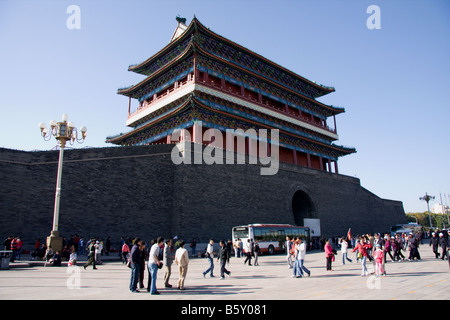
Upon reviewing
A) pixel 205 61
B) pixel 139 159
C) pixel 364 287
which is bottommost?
pixel 364 287

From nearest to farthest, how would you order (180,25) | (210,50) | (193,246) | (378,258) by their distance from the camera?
(378,258)
(193,246)
(210,50)
(180,25)

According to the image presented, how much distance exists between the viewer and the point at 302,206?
1167 inches

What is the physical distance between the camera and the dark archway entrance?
28922 millimetres

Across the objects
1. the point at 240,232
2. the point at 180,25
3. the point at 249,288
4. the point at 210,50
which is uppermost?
the point at 180,25

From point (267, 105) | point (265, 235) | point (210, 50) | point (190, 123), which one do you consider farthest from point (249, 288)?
point (267, 105)

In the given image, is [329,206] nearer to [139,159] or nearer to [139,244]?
[139,159]

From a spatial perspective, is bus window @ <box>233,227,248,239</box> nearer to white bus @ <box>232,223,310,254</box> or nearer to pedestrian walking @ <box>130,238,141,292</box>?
white bus @ <box>232,223,310,254</box>

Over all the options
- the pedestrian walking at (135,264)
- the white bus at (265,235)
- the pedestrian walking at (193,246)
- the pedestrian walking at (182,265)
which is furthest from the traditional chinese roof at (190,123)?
the pedestrian walking at (135,264)

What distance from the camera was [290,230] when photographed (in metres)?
22.0

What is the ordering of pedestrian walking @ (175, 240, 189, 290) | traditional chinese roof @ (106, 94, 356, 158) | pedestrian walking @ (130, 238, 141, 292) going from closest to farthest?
pedestrian walking @ (130, 238, 141, 292), pedestrian walking @ (175, 240, 189, 290), traditional chinese roof @ (106, 94, 356, 158)

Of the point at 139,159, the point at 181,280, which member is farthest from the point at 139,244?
the point at 139,159

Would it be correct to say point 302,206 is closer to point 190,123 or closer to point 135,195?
point 190,123

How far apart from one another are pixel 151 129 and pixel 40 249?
15892 mm

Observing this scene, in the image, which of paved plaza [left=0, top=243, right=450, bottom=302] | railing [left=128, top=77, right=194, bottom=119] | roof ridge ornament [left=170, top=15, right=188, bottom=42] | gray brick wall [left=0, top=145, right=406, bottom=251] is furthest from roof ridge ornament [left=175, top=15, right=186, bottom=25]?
paved plaza [left=0, top=243, right=450, bottom=302]
